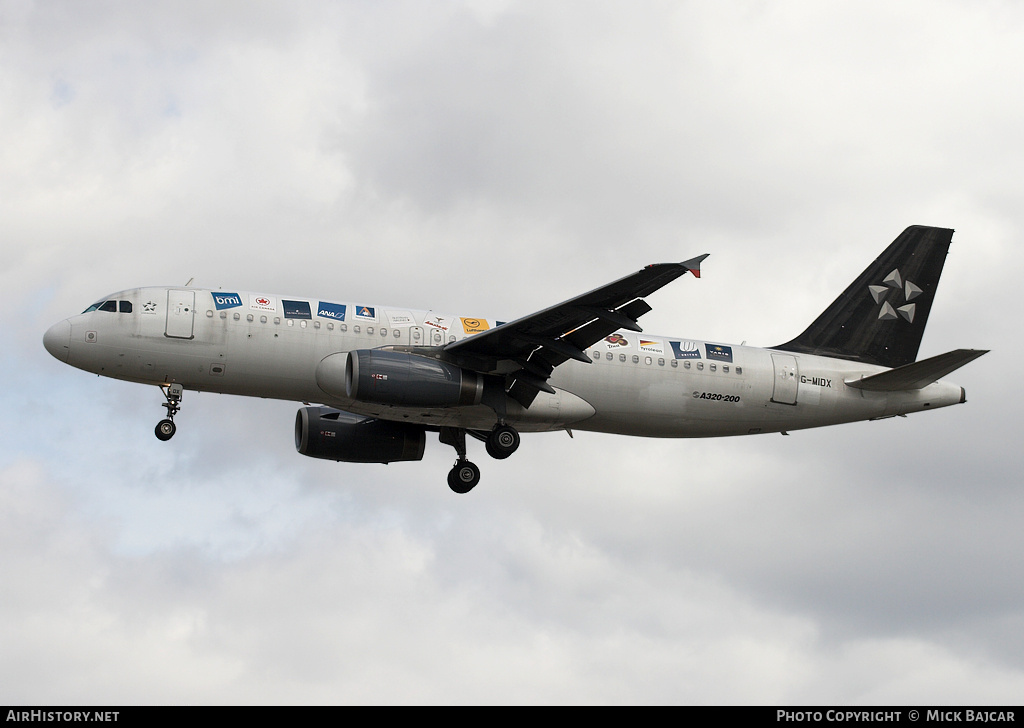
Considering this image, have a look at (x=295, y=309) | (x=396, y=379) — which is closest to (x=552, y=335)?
(x=396, y=379)

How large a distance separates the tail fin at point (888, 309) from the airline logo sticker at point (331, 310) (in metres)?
15.1

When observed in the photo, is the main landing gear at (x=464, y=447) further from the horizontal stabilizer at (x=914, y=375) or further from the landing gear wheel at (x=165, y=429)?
the horizontal stabilizer at (x=914, y=375)

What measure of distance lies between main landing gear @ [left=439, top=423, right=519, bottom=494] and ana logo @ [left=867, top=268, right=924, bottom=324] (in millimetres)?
14532

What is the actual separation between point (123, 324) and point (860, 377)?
76.6 ft

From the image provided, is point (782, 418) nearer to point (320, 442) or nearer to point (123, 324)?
point (320, 442)

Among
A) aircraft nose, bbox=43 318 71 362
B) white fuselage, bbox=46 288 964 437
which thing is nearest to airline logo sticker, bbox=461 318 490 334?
white fuselage, bbox=46 288 964 437

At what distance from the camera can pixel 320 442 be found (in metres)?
41.9

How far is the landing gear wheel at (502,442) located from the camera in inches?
1491

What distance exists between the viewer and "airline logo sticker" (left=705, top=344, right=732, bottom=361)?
4016 centimetres

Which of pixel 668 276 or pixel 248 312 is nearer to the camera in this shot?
pixel 668 276
